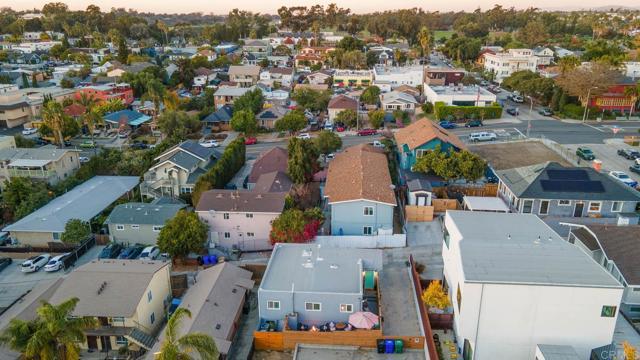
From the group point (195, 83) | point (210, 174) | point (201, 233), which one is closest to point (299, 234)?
point (201, 233)

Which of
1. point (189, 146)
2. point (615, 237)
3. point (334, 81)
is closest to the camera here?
point (615, 237)

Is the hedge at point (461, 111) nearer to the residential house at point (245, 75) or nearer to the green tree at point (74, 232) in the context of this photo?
the residential house at point (245, 75)

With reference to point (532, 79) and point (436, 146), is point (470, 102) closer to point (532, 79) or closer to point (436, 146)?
point (532, 79)

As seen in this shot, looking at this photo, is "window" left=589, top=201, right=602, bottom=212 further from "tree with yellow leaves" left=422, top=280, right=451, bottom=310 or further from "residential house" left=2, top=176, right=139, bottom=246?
"residential house" left=2, top=176, right=139, bottom=246

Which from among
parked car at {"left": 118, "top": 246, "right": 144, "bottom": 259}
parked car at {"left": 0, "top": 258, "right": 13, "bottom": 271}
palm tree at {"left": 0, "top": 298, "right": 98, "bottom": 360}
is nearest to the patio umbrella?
palm tree at {"left": 0, "top": 298, "right": 98, "bottom": 360}

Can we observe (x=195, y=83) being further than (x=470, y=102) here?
Yes

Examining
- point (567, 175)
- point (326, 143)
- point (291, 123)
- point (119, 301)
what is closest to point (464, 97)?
point (291, 123)

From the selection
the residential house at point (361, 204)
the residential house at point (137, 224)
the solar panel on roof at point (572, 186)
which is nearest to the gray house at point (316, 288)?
the residential house at point (361, 204)
